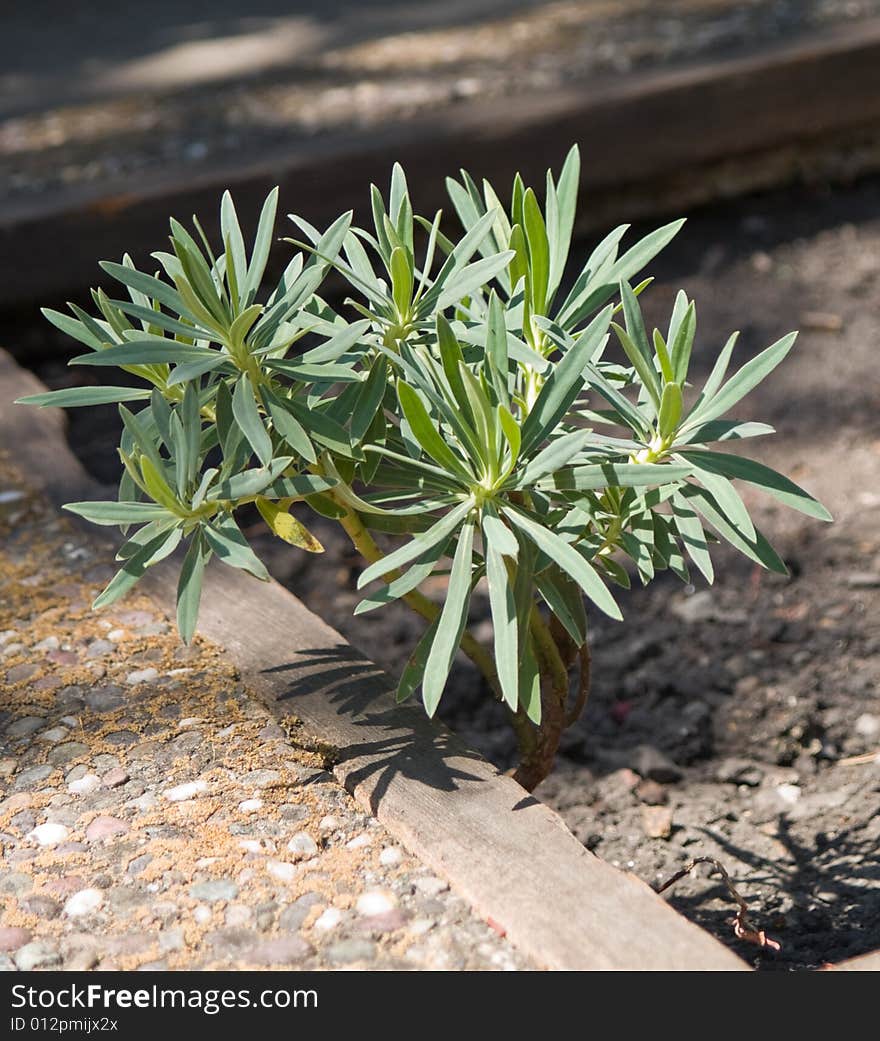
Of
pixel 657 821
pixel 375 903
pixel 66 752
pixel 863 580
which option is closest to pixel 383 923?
pixel 375 903

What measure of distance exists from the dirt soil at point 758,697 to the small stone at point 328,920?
46 cm

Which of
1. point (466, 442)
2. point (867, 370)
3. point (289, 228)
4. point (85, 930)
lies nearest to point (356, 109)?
point (289, 228)

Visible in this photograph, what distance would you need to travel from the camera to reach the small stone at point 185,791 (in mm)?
1333

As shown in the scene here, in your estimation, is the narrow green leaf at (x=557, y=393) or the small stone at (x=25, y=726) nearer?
the narrow green leaf at (x=557, y=393)

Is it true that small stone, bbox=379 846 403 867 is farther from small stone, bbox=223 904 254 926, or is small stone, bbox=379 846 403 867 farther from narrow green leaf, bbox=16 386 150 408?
narrow green leaf, bbox=16 386 150 408

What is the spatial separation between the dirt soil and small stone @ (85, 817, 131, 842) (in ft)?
1.95

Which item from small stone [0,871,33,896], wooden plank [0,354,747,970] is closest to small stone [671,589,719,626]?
wooden plank [0,354,747,970]

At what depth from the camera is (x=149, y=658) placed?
1563mm

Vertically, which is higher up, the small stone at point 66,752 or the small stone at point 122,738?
the small stone at point 122,738

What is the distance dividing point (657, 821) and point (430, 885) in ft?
1.68

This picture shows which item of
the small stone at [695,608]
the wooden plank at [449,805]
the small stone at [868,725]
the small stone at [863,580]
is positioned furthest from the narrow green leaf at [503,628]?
the small stone at [863,580]

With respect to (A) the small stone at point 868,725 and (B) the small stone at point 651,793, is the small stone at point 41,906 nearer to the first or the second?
(B) the small stone at point 651,793

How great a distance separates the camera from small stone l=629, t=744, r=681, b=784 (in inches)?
67.8

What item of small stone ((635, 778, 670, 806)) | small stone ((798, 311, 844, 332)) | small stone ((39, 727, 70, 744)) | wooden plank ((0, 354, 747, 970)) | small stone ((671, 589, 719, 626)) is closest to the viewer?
wooden plank ((0, 354, 747, 970))
